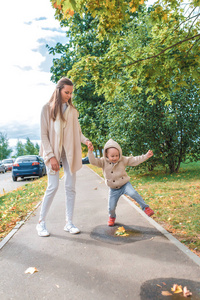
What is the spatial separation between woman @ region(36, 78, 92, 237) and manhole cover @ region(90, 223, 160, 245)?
39 centimetres

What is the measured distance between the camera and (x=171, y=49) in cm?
591

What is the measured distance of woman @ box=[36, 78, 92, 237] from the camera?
13.3 feet

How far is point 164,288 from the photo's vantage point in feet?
8.38

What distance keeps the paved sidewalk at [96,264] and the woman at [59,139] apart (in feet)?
1.51

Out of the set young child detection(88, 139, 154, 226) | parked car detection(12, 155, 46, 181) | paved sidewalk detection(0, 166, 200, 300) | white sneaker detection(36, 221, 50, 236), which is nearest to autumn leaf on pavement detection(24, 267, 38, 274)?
paved sidewalk detection(0, 166, 200, 300)

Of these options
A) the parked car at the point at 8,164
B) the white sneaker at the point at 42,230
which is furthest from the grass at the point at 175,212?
the parked car at the point at 8,164

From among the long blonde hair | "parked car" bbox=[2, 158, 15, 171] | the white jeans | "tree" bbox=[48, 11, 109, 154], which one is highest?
"tree" bbox=[48, 11, 109, 154]

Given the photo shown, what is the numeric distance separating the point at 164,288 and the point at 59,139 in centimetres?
242

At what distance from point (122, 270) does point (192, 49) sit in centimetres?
469

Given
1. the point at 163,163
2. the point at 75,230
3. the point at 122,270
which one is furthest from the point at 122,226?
the point at 163,163

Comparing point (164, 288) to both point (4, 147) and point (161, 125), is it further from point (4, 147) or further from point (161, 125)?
point (4, 147)

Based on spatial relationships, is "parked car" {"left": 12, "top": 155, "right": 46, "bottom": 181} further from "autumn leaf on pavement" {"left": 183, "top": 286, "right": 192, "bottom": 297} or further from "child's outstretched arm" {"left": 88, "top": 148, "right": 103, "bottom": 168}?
"autumn leaf on pavement" {"left": 183, "top": 286, "right": 192, "bottom": 297}

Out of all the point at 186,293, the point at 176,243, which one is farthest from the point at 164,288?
the point at 176,243

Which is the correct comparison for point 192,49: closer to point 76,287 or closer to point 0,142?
point 76,287
